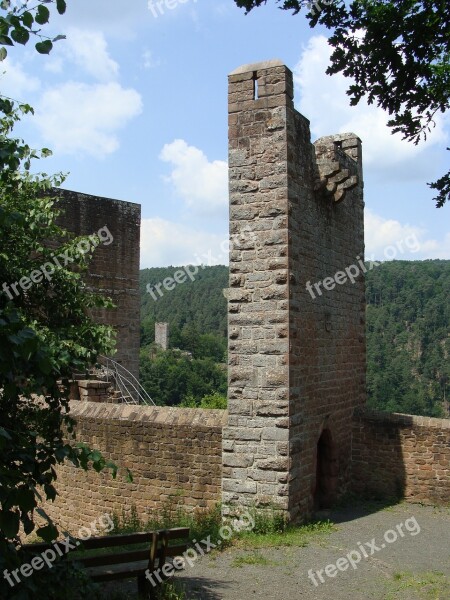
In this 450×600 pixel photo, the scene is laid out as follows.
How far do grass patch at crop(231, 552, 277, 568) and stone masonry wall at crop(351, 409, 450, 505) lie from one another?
3524 millimetres

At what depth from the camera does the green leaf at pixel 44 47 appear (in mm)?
3018

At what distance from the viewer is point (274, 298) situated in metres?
8.02

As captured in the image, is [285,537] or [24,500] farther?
[285,537]

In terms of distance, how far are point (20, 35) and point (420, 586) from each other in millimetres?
5893

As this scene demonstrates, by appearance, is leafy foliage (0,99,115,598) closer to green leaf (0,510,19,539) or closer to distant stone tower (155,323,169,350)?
green leaf (0,510,19,539)

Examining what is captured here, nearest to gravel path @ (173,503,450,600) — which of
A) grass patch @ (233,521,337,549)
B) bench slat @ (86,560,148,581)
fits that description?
grass patch @ (233,521,337,549)

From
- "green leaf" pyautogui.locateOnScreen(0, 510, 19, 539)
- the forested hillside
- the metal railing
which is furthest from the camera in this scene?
the forested hillside

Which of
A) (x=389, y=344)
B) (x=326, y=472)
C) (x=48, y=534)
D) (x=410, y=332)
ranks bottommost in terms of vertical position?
(x=326, y=472)

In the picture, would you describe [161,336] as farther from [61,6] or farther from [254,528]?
[61,6]

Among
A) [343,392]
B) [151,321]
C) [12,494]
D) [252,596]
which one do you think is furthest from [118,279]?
[151,321]

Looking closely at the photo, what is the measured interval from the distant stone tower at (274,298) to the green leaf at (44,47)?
Result: 5243mm

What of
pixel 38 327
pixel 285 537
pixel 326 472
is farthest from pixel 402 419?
pixel 38 327

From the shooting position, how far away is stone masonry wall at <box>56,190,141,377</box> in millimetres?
14656

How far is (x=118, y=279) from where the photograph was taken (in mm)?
15438
